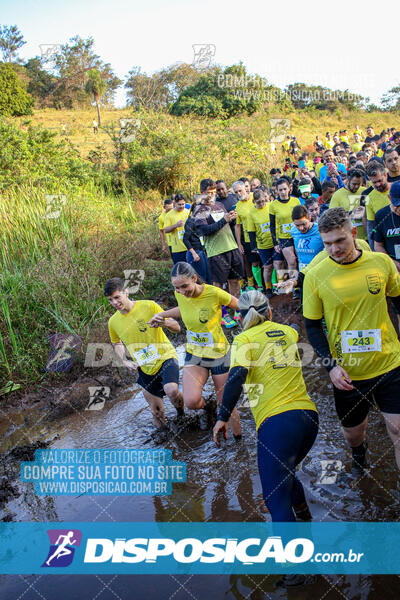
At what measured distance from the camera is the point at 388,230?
5.25 meters

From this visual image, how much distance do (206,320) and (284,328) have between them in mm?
1704

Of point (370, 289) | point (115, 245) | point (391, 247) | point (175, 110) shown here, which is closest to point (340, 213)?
point (370, 289)

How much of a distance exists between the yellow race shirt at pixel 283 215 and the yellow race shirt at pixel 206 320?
349 centimetres

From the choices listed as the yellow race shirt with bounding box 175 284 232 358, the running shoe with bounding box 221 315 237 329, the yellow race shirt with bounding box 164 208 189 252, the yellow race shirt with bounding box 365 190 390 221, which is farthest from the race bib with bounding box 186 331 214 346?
the yellow race shirt with bounding box 164 208 189 252

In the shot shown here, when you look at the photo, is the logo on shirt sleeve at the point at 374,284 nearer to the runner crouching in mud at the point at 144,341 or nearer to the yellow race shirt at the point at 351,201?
the runner crouching in mud at the point at 144,341

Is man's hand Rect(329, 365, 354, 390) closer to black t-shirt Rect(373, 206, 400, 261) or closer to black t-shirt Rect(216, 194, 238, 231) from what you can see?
black t-shirt Rect(373, 206, 400, 261)

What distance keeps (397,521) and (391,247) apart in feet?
9.68

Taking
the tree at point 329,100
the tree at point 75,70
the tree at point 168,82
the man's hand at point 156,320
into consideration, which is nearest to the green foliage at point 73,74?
the tree at point 75,70

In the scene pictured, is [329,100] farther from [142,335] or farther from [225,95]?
[142,335]

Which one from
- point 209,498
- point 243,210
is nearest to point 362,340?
point 209,498

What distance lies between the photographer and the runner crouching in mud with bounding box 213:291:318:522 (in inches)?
119

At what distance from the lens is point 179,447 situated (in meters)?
5.52

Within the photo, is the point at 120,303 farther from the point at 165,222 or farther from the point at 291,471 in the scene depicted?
the point at 165,222

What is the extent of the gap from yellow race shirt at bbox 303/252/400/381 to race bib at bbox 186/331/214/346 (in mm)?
1761
